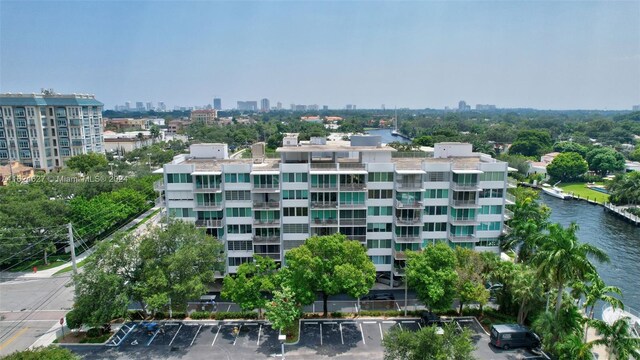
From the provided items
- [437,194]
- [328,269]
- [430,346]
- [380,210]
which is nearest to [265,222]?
[328,269]

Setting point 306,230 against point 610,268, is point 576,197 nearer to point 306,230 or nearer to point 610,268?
point 610,268

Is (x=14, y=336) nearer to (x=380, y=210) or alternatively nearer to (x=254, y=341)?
(x=254, y=341)

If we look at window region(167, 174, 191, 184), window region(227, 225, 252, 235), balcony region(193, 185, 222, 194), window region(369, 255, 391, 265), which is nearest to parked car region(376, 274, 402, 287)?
window region(369, 255, 391, 265)

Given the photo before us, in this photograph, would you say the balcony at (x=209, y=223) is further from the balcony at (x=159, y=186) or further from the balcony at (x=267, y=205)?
the balcony at (x=159, y=186)

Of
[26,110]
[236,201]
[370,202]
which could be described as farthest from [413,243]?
[26,110]

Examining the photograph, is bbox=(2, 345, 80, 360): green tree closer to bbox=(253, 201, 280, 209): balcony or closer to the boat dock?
bbox=(253, 201, 280, 209): balcony
